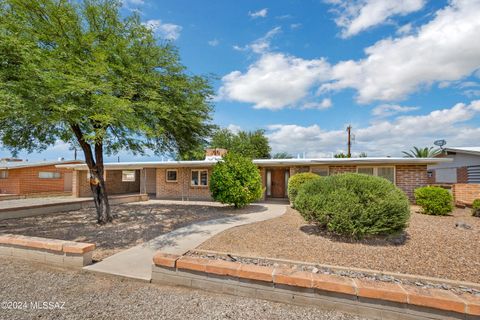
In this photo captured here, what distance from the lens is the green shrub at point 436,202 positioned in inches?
354

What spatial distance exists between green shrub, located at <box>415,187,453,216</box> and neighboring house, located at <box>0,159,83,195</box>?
A: 2488 centimetres

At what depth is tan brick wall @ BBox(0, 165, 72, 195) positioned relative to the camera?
20.7m

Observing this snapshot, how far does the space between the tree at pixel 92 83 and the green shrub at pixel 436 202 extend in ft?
29.1

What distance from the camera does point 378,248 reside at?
16.6 ft

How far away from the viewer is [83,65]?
19.2 feet

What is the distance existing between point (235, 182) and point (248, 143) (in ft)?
75.5

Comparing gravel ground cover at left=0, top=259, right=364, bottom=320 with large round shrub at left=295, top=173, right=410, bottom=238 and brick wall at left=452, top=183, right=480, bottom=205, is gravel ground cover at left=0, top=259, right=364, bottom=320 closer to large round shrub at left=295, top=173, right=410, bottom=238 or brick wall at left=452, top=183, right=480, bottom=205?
large round shrub at left=295, top=173, right=410, bottom=238

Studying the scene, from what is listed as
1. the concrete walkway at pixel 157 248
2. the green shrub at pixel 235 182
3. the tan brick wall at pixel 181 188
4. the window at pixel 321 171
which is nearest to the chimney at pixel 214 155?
the tan brick wall at pixel 181 188

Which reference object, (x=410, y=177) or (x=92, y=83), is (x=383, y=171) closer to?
(x=410, y=177)

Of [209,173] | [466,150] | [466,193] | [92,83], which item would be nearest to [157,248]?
[92,83]

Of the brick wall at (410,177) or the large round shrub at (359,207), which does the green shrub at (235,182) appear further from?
the brick wall at (410,177)

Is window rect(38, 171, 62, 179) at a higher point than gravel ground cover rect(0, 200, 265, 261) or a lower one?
higher

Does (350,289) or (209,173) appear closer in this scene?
(350,289)

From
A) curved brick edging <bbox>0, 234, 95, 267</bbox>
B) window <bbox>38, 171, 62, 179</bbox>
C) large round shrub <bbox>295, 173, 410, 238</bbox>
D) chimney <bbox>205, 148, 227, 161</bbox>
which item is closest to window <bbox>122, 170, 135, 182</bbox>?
window <bbox>38, 171, 62, 179</bbox>
